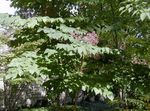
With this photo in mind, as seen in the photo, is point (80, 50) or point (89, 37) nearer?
point (80, 50)

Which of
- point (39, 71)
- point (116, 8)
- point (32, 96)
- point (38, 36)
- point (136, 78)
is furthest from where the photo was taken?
point (32, 96)

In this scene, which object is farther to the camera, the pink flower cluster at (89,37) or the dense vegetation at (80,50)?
the pink flower cluster at (89,37)

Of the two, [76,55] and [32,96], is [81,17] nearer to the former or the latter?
[76,55]

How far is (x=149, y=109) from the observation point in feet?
18.8

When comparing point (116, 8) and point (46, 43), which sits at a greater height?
point (116, 8)

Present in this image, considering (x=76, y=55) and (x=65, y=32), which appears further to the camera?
(x=76, y=55)

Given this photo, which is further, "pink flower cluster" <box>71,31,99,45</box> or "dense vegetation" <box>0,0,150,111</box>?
"pink flower cluster" <box>71,31,99,45</box>

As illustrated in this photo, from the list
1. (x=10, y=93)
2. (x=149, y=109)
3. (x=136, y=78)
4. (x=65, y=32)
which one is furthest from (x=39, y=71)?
(x=10, y=93)

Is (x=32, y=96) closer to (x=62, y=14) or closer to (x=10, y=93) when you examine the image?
(x=10, y=93)

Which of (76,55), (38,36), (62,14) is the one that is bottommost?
(76,55)

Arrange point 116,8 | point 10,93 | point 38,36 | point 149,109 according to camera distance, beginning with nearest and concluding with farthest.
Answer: point 38,36, point 116,8, point 149,109, point 10,93

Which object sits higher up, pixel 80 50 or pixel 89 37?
pixel 89 37

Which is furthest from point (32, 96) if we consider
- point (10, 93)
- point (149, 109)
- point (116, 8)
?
point (116, 8)

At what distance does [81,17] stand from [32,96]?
5770mm
